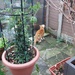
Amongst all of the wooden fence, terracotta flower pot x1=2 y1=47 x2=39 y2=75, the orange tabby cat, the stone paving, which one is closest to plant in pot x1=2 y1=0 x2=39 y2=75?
terracotta flower pot x1=2 y1=47 x2=39 y2=75

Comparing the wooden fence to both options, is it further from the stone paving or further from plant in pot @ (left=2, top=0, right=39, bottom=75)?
plant in pot @ (left=2, top=0, right=39, bottom=75)

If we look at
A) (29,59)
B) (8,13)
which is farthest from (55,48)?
(8,13)

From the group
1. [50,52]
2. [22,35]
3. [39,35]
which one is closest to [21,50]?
[22,35]

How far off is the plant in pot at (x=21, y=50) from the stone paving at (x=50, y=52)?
0.37 metres

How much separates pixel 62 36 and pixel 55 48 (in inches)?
15.5

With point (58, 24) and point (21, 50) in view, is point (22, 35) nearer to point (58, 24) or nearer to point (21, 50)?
point (21, 50)

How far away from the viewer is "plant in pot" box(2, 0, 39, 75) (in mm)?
1576

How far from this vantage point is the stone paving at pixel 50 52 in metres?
2.12

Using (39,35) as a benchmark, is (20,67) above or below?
below

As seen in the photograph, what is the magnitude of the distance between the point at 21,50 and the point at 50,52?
92 centimetres

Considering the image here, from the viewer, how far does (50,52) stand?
252 cm

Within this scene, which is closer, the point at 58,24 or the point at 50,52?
the point at 50,52

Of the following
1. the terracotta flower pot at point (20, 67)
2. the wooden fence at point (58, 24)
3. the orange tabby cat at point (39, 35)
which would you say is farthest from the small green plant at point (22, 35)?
the wooden fence at point (58, 24)

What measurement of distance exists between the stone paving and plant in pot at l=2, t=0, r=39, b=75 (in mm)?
374
